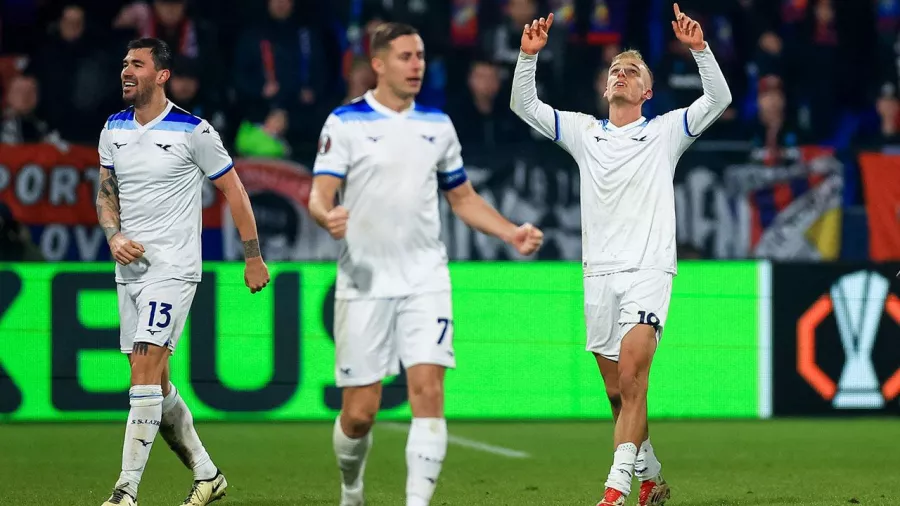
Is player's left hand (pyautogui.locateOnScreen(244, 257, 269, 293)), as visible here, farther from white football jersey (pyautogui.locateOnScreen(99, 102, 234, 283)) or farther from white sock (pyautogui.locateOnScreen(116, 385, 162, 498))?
white sock (pyautogui.locateOnScreen(116, 385, 162, 498))

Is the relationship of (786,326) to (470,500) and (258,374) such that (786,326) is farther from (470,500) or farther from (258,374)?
(470,500)

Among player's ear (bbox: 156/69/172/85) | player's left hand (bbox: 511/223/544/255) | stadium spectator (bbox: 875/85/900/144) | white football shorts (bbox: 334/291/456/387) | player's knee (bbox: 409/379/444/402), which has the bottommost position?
player's knee (bbox: 409/379/444/402)

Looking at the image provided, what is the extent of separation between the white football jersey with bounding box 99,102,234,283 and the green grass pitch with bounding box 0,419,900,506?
4.32ft

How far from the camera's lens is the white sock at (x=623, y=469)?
260 inches

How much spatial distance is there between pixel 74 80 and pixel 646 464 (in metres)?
9.09

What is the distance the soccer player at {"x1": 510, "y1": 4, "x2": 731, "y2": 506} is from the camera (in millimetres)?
6875

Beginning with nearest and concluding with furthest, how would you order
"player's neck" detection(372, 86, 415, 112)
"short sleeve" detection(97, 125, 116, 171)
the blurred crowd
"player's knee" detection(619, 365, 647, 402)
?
"player's neck" detection(372, 86, 415, 112)
"player's knee" detection(619, 365, 647, 402)
"short sleeve" detection(97, 125, 116, 171)
the blurred crowd

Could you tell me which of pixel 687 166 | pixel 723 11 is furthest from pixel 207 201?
pixel 723 11

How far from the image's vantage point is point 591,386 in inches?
467

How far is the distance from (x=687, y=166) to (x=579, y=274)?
8.09 ft

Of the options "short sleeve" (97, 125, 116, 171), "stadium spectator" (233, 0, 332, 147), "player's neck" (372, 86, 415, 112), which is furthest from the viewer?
"stadium spectator" (233, 0, 332, 147)

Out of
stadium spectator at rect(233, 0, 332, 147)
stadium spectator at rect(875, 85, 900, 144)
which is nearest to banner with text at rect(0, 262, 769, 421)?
stadium spectator at rect(233, 0, 332, 147)

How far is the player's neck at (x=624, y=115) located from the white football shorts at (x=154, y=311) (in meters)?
2.21

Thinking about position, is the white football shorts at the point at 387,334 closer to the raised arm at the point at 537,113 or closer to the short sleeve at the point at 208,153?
the short sleeve at the point at 208,153
